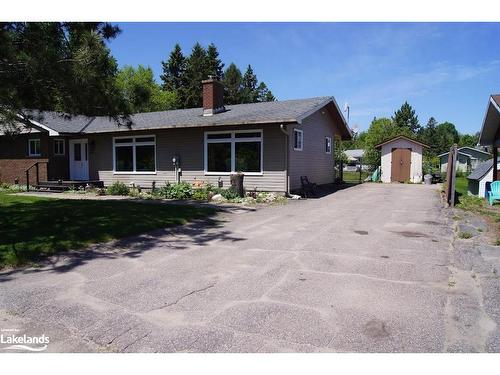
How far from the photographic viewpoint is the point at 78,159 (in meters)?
19.7

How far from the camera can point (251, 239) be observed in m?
7.04

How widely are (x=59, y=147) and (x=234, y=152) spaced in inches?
403

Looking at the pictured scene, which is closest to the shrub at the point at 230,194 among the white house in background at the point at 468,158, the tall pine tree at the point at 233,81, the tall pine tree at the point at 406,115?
the white house in background at the point at 468,158

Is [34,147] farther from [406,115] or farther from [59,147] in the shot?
[406,115]

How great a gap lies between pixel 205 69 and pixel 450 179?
42249 millimetres

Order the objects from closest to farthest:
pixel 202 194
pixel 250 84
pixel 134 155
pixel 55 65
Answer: pixel 55 65 → pixel 202 194 → pixel 134 155 → pixel 250 84

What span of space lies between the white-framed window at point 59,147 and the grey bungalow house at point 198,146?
0.05 metres

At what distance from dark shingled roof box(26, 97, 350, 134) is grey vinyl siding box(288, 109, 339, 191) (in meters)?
0.79

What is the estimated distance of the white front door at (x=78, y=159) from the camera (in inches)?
765

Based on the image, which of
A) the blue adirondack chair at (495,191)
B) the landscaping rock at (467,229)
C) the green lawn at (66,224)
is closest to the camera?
the green lawn at (66,224)

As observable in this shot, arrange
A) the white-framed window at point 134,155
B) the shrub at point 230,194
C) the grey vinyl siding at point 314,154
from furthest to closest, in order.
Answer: the white-framed window at point 134,155 < the grey vinyl siding at point 314,154 < the shrub at point 230,194

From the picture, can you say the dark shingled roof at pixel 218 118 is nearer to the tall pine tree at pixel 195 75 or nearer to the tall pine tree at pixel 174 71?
the tall pine tree at pixel 195 75

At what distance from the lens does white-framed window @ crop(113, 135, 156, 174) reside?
57.5ft

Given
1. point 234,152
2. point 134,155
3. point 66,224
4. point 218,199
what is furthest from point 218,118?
point 66,224
